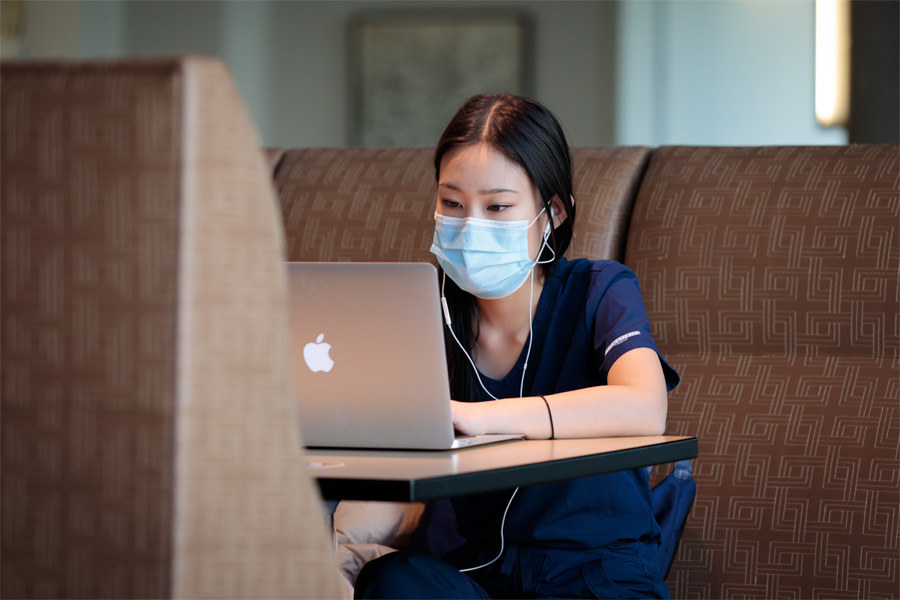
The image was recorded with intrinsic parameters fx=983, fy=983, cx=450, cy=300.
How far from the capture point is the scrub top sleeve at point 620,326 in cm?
128

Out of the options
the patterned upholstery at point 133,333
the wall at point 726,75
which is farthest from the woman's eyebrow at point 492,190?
the wall at point 726,75

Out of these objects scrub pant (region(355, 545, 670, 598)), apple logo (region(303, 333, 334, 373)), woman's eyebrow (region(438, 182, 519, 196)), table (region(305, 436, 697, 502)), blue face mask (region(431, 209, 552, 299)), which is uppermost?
woman's eyebrow (region(438, 182, 519, 196))

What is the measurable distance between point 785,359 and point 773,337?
0.04 meters

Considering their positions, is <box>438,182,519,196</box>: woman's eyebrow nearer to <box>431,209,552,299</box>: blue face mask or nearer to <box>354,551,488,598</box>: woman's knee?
<box>431,209,552,299</box>: blue face mask

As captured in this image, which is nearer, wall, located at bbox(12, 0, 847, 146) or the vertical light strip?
the vertical light strip

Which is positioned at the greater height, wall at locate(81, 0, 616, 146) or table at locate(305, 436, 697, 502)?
wall at locate(81, 0, 616, 146)

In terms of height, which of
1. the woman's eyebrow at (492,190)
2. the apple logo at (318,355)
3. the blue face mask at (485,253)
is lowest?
the apple logo at (318,355)

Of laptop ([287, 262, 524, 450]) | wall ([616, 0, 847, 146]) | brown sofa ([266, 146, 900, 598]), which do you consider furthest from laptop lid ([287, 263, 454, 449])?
wall ([616, 0, 847, 146])

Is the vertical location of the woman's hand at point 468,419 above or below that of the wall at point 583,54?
below

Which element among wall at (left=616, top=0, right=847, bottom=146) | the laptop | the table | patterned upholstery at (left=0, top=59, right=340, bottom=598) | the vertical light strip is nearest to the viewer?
patterned upholstery at (left=0, top=59, right=340, bottom=598)

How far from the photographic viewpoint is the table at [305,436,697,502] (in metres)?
0.82

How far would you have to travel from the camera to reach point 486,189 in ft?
4.53

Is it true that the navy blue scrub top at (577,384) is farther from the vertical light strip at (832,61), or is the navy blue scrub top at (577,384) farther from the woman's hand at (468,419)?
the vertical light strip at (832,61)

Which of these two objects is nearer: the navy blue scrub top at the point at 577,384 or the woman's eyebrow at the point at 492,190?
the navy blue scrub top at the point at 577,384
